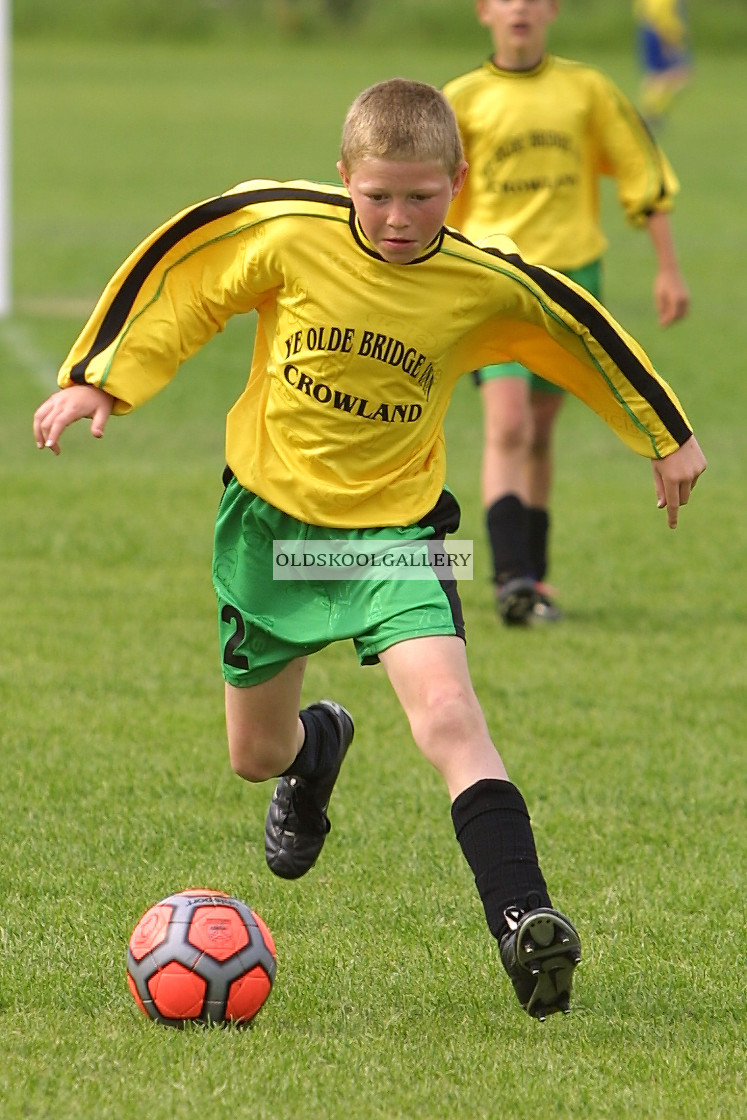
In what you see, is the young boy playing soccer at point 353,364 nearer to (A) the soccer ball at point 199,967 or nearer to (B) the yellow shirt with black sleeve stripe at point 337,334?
(B) the yellow shirt with black sleeve stripe at point 337,334

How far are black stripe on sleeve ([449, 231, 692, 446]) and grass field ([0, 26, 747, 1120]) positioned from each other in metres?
1.21

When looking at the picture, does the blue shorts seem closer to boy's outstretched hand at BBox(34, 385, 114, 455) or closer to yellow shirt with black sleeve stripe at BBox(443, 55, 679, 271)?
yellow shirt with black sleeve stripe at BBox(443, 55, 679, 271)

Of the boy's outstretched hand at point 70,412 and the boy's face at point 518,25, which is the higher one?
the boy's face at point 518,25

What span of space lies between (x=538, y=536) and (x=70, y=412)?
403cm

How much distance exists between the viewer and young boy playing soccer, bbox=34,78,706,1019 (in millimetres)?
3812

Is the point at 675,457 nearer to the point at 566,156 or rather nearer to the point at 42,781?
the point at 42,781

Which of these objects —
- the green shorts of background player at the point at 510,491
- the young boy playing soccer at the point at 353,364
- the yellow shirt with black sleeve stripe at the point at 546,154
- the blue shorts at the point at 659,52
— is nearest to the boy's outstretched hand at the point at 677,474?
the young boy playing soccer at the point at 353,364

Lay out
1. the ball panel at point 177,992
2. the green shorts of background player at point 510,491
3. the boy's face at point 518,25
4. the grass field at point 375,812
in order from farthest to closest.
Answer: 1. the green shorts of background player at point 510,491
2. the boy's face at point 518,25
3. the ball panel at point 177,992
4. the grass field at point 375,812

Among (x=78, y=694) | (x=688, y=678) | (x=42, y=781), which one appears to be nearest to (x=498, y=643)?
(x=688, y=678)

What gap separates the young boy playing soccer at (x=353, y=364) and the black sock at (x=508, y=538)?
9.85ft

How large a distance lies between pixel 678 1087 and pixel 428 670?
952 millimetres

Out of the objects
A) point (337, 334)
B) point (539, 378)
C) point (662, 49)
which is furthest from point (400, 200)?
point (662, 49)

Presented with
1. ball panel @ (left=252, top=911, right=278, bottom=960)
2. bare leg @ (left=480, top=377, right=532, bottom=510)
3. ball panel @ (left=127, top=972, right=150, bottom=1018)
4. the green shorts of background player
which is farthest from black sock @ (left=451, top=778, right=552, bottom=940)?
bare leg @ (left=480, top=377, right=532, bottom=510)

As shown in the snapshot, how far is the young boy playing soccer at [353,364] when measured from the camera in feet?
12.5
